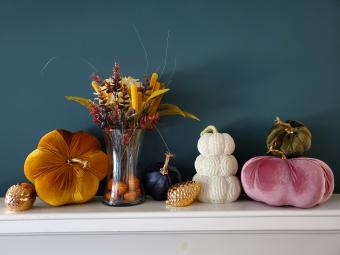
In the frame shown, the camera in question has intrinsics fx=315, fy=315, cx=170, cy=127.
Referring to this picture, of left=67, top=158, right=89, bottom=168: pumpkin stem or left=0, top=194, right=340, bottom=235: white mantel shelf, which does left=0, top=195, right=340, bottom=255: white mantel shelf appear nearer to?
left=0, top=194, right=340, bottom=235: white mantel shelf

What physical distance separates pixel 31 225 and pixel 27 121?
1.18 ft

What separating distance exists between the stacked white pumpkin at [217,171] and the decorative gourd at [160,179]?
0.07 meters

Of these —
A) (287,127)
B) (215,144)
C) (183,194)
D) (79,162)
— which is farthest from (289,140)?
(79,162)

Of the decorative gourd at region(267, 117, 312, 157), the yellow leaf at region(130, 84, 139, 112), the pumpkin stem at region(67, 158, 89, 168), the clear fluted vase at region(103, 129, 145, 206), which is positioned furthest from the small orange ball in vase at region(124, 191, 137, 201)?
the decorative gourd at region(267, 117, 312, 157)

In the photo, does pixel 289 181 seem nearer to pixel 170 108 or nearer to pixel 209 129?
pixel 209 129

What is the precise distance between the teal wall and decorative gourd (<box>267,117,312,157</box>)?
114 mm

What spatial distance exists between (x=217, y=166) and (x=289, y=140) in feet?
0.71

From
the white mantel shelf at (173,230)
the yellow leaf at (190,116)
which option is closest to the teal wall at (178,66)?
the yellow leaf at (190,116)

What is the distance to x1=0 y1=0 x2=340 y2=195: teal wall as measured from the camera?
1.01 meters

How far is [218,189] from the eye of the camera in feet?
2.86

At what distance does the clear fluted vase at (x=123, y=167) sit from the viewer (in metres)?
0.85

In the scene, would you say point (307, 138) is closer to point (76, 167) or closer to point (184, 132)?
point (184, 132)

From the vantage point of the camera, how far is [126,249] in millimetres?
841

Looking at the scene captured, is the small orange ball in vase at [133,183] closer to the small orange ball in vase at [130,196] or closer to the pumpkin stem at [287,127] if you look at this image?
the small orange ball in vase at [130,196]
